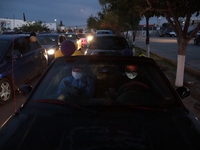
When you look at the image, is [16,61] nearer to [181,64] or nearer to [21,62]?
[21,62]

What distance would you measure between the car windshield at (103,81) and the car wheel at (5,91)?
3455 millimetres

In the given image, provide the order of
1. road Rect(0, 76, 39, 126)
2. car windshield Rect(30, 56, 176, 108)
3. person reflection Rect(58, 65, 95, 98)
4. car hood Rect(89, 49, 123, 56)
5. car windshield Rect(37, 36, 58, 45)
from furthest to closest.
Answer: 1. car windshield Rect(37, 36, 58, 45)
2. car hood Rect(89, 49, 123, 56)
3. road Rect(0, 76, 39, 126)
4. person reflection Rect(58, 65, 95, 98)
5. car windshield Rect(30, 56, 176, 108)

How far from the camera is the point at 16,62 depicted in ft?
22.4

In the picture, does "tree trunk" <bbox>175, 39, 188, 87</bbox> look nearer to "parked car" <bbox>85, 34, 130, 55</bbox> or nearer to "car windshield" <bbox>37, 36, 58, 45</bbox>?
"parked car" <bbox>85, 34, 130, 55</bbox>

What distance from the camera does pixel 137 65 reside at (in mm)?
3131

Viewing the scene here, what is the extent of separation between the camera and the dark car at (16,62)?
20.4ft

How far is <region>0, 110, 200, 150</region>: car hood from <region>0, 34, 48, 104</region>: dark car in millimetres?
2998

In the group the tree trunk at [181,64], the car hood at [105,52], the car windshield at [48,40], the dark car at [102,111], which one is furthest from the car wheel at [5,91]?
the car windshield at [48,40]

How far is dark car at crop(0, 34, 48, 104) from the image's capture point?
620 cm

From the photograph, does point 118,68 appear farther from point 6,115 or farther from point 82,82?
point 6,115

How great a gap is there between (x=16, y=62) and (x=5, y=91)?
38.0 inches

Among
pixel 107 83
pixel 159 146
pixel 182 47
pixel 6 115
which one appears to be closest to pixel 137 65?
pixel 107 83

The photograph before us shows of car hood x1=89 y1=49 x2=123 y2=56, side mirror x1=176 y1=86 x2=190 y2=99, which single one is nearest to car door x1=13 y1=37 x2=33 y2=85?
car hood x1=89 y1=49 x2=123 y2=56

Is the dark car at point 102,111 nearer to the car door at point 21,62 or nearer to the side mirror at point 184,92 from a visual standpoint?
the side mirror at point 184,92
